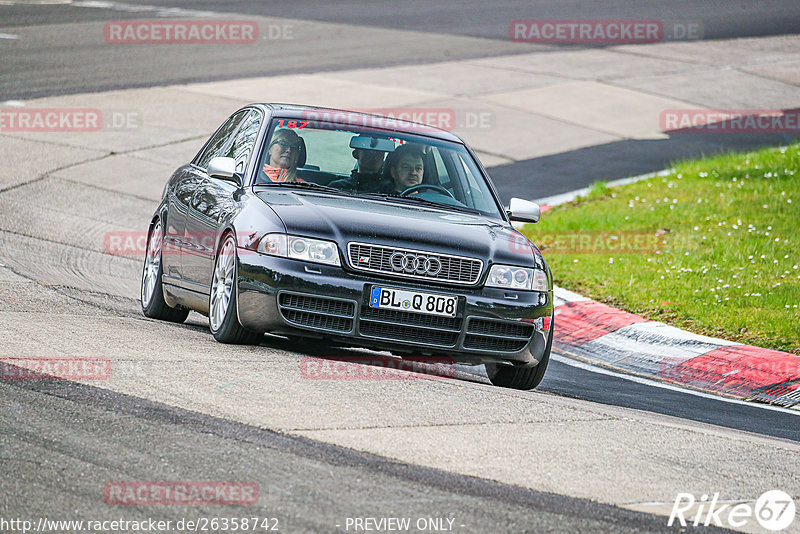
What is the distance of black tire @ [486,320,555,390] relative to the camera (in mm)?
8070

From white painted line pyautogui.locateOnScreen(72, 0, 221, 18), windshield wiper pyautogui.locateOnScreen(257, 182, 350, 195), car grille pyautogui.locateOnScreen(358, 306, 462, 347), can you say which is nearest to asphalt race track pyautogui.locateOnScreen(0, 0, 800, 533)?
car grille pyautogui.locateOnScreen(358, 306, 462, 347)

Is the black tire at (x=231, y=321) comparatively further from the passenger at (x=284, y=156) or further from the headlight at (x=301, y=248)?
the passenger at (x=284, y=156)

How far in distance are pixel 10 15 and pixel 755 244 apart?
20.9 metres

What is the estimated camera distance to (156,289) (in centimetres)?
946

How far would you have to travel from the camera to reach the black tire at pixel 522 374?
807 centimetres

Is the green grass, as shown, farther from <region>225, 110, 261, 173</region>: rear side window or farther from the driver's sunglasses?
<region>225, 110, 261, 173</region>: rear side window

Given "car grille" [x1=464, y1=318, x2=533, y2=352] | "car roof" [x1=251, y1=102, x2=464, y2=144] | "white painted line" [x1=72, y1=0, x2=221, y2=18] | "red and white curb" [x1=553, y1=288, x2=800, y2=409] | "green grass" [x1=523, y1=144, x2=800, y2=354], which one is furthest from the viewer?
"white painted line" [x1=72, y1=0, x2=221, y2=18]

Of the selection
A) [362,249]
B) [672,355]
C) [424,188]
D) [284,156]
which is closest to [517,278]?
[362,249]

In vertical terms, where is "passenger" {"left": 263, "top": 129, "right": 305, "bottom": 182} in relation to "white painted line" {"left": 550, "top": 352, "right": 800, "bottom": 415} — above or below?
above

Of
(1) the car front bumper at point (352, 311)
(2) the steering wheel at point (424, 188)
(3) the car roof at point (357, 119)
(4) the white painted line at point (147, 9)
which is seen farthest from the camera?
(4) the white painted line at point (147, 9)

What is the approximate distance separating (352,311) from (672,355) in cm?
351

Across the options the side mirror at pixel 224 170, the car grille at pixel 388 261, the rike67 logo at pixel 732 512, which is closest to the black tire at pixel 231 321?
the side mirror at pixel 224 170

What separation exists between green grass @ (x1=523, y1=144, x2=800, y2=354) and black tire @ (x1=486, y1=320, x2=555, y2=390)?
98.2 inches

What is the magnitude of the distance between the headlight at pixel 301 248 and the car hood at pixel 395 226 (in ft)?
0.14
